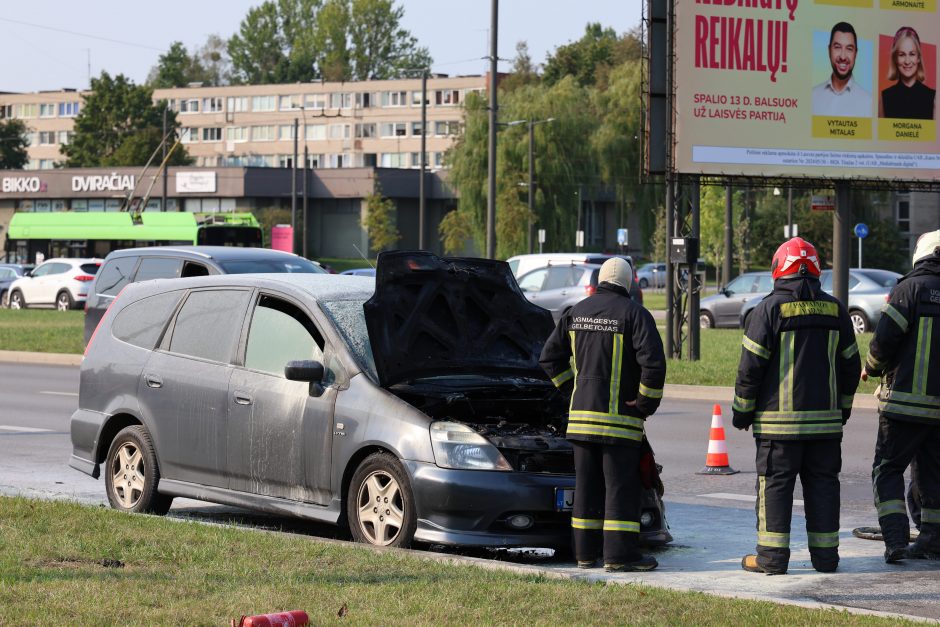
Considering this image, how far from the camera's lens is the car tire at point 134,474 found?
10008 mm

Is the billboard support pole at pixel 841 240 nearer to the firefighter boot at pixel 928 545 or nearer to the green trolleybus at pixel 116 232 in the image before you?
the firefighter boot at pixel 928 545

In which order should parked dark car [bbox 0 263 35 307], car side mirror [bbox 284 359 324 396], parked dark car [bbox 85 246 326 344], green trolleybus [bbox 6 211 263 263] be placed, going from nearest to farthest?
1. car side mirror [bbox 284 359 324 396]
2. parked dark car [bbox 85 246 326 344]
3. parked dark car [bbox 0 263 35 307]
4. green trolleybus [bbox 6 211 263 263]

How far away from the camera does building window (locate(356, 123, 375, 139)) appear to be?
116 meters

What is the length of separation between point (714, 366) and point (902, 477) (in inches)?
584

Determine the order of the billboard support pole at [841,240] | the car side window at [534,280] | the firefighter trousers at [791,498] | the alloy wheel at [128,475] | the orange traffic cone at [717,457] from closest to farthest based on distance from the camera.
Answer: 1. the firefighter trousers at [791,498]
2. the alloy wheel at [128,475]
3. the orange traffic cone at [717,457]
4. the billboard support pole at [841,240]
5. the car side window at [534,280]

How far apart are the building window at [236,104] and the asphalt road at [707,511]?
346ft

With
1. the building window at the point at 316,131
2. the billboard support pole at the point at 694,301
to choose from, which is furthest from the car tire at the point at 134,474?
the building window at the point at 316,131

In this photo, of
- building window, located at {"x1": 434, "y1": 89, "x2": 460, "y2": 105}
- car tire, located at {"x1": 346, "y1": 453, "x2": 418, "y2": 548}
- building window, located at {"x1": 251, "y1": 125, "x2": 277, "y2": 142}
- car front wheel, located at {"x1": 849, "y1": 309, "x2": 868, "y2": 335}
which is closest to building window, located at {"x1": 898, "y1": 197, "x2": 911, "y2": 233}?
building window, located at {"x1": 434, "y1": 89, "x2": 460, "y2": 105}

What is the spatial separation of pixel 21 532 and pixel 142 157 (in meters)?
104

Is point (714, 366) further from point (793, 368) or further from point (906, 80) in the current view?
point (793, 368)

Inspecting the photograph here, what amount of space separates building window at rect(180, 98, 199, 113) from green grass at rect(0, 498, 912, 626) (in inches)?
4784

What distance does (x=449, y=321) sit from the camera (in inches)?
374

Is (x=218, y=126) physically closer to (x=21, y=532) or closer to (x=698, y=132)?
(x=698, y=132)

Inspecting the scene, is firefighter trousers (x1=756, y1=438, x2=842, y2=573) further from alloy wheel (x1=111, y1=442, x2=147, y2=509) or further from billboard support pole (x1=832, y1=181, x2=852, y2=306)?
billboard support pole (x1=832, y1=181, x2=852, y2=306)
